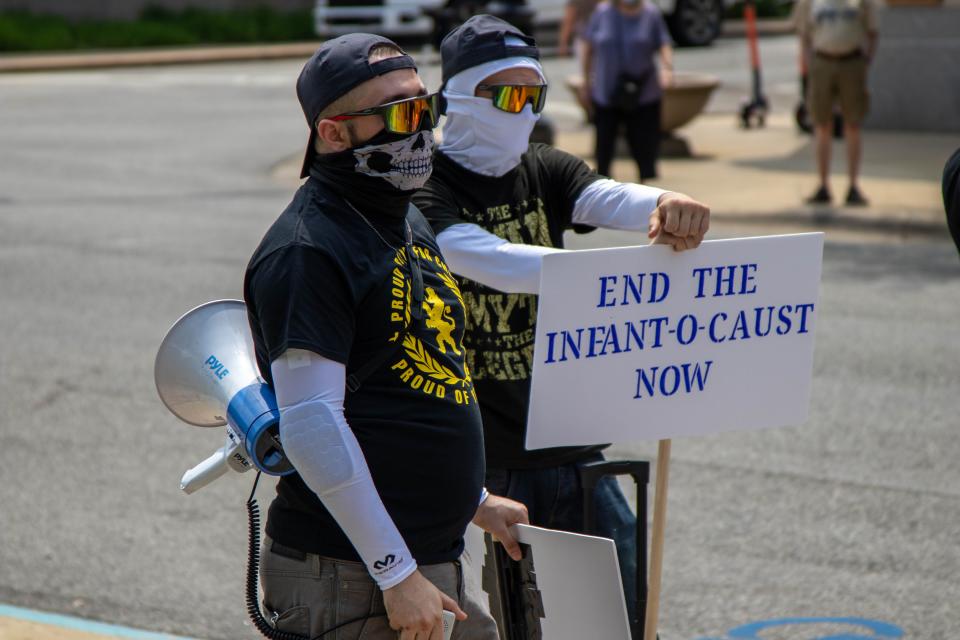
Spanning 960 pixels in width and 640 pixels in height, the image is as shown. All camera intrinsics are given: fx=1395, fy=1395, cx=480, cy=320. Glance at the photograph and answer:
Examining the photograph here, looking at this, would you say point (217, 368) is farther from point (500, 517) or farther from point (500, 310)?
point (500, 310)

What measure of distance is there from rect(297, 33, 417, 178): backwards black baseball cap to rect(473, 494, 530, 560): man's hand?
95 cm

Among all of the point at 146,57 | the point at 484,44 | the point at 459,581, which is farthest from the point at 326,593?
the point at 146,57

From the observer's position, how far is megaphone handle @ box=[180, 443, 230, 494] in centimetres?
287

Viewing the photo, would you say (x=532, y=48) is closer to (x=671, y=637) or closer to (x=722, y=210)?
(x=671, y=637)

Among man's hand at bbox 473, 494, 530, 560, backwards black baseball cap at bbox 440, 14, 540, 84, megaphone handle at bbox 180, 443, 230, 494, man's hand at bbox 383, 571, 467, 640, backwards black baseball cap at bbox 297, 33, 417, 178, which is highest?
backwards black baseball cap at bbox 297, 33, 417, 178

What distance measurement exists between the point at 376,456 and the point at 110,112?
716 inches

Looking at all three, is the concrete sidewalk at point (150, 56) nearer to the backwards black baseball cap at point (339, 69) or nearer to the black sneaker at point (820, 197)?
the black sneaker at point (820, 197)

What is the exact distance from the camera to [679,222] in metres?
3.18

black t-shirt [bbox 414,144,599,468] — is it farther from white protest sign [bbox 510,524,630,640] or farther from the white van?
the white van

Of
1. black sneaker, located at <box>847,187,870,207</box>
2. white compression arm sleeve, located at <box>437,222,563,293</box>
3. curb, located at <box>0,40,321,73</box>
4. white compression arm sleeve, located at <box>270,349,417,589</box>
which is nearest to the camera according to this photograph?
white compression arm sleeve, located at <box>270,349,417,589</box>

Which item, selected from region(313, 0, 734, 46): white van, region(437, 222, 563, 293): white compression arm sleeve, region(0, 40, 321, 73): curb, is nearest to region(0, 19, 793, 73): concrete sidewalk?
region(0, 40, 321, 73): curb

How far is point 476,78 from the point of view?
11.4 feet

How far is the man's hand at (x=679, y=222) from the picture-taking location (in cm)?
317

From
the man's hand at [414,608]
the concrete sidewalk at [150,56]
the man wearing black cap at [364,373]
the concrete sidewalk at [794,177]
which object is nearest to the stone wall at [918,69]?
the concrete sidewalk at [794,177]
